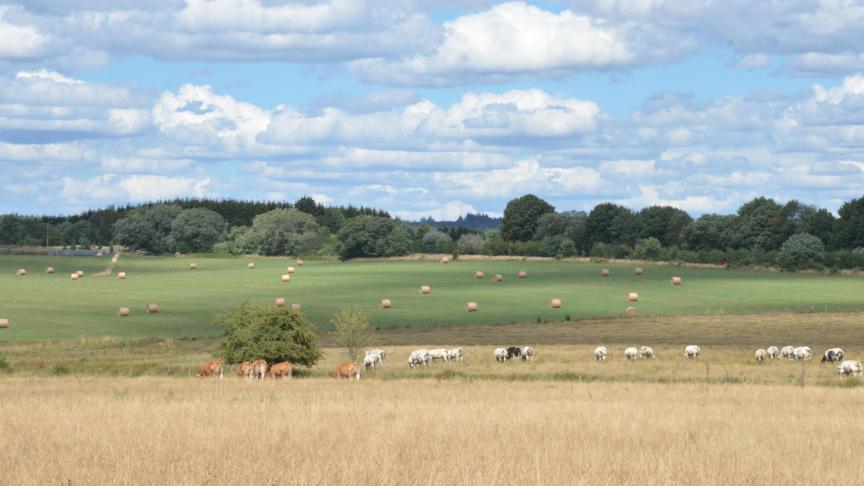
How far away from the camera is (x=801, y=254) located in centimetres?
14150

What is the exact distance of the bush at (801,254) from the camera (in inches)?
5404

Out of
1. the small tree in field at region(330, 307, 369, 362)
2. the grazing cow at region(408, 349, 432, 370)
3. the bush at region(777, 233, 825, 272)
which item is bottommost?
the grazing cow at region(408, 349, 432, 370)

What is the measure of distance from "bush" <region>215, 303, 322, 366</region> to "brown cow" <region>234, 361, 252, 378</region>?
8.68 ft

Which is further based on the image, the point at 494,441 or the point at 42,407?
the point at 42,407

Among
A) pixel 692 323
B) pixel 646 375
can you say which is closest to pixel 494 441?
pixel 646 375

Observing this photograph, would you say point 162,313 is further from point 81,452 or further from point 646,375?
point 81,452

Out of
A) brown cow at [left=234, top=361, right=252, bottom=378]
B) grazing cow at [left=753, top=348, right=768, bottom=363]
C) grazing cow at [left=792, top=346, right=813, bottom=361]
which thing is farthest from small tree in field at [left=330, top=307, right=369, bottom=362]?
grazing cow at [left=792, top=346, right=813, bottom=361]

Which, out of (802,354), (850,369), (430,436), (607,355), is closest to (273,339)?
(607,355)

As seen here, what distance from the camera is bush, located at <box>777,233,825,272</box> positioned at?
450 feet

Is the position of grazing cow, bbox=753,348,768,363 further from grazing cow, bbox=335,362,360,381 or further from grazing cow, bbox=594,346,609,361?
grazing cow, bbox=335,362,360,381

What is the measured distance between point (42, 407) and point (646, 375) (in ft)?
88.1

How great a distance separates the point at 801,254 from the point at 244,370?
110114mm

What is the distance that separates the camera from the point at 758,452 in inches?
803

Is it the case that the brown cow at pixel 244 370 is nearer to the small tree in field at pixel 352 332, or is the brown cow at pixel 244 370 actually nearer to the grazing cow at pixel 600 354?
the small tree in field at pixel 352 332
